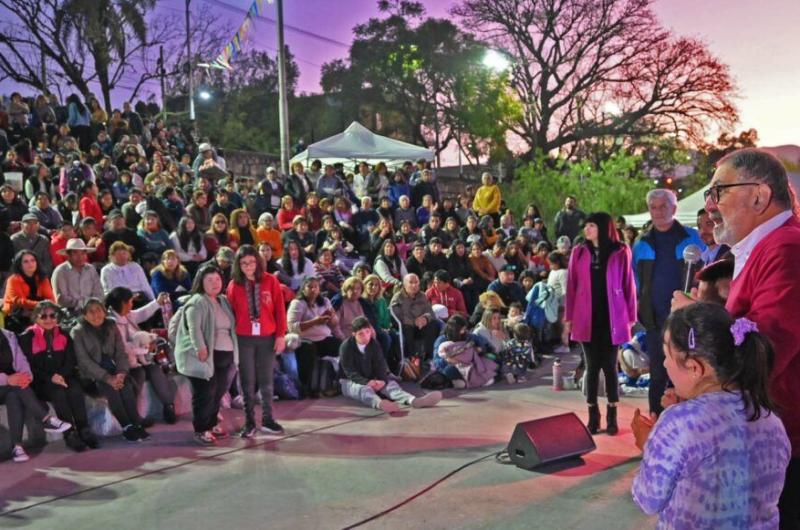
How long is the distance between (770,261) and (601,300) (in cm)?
399

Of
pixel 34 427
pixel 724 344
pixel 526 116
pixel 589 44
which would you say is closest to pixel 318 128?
pixel 526 116

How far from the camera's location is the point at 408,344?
31.6 feet

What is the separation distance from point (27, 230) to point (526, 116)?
24.1 meters

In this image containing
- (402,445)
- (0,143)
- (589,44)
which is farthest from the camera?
(589,44)

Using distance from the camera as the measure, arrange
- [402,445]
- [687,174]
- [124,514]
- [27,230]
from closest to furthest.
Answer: [124,514], [402,445], [27,230], [687,174]

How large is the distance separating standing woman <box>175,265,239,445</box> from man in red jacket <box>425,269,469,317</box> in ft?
14.9

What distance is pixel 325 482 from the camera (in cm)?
516

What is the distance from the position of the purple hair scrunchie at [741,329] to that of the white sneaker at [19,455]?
18.8 feet

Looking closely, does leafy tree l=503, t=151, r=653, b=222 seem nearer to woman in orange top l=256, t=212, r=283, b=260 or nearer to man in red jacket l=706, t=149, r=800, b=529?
woman in orange top l=256, t=212, r=283, b=260

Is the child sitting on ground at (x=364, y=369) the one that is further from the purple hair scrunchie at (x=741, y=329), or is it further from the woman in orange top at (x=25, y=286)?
the purple hair scrunchie at (x=741, y=329)

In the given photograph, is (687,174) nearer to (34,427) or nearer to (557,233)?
(557,233)

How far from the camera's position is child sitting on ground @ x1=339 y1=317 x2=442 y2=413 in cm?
783

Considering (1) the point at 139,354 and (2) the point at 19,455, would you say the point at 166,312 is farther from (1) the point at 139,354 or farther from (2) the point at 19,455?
(2) the point at 19,455

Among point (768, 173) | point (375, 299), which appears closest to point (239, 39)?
point (375, 299)
